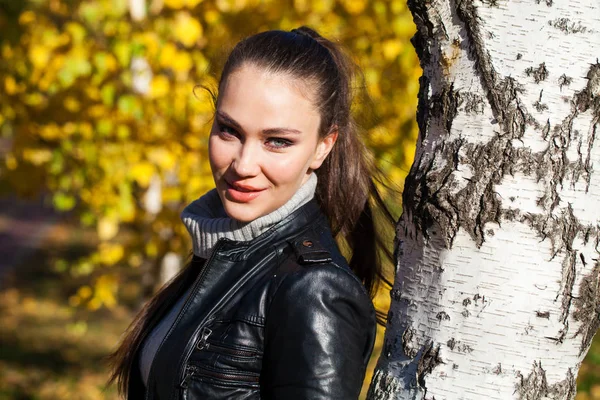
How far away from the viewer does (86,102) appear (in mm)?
4305

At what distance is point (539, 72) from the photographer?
144 cm

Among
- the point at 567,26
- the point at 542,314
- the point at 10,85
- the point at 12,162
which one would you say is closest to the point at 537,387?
the point at 542,314

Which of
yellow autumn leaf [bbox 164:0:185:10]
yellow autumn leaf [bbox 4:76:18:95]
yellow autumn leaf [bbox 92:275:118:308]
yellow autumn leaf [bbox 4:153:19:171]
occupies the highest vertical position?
yellow autumn leaf [bbox 164:0:185:10]

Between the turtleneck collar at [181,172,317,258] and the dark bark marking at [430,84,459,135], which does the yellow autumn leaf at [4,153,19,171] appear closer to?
the turtleneck collar at [181,172,317,258]

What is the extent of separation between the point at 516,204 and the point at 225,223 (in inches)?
27.9

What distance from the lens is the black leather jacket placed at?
155 centimetres

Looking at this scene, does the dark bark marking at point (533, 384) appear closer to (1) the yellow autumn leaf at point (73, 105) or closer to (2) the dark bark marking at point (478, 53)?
(2) the dark bark marking at point (478, 53)

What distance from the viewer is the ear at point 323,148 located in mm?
1863

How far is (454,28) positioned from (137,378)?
3.85 feet

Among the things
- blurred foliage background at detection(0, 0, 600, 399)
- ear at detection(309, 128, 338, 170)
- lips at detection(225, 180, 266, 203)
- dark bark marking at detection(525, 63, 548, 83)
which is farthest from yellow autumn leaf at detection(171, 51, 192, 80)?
dark bark marking at detection(525, 63, 548, 83)

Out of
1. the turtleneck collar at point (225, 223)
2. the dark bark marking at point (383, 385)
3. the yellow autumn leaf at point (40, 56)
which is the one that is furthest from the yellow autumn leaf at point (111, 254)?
the dark bark marking at point (383, 385)

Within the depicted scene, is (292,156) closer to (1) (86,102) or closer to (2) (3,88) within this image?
(1) (86,102)

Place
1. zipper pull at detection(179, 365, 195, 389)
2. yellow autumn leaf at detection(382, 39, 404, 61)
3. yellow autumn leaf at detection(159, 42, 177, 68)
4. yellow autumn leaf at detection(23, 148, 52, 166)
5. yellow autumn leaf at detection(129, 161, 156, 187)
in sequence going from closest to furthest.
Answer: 1. zipper pull at detection(179, 365, 195, 389)
2. yellow autumn leaf at detection(159, 42, 177, 68)
3. yellow autumn leaf at detection(129, 161, 156, 187)
4. yellow autumn leaf at detection(382, 39, 404, 61)
5. yellow autumn leaf at detection(23, 148, 52, 166)

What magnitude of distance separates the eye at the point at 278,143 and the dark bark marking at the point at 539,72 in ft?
1.81
